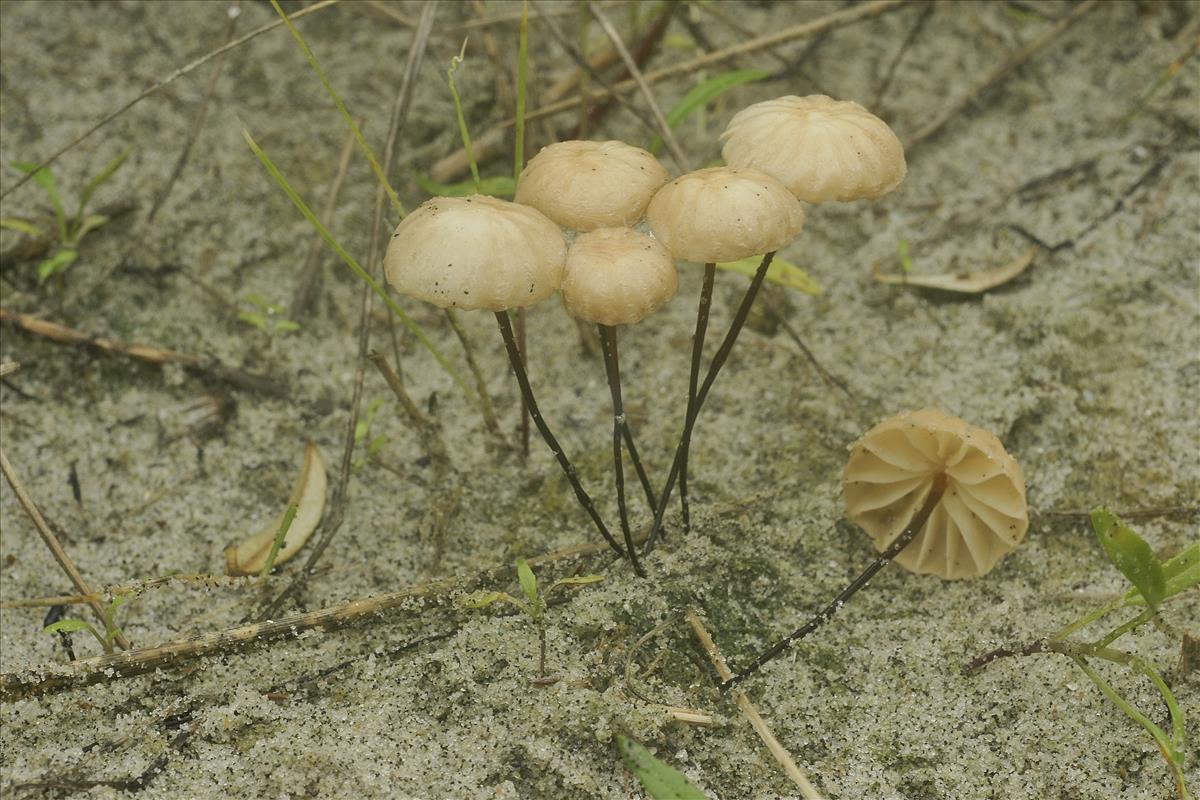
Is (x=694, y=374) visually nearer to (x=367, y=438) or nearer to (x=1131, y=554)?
(x=1131, y=554)

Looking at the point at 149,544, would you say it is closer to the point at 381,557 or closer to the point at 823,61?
the point at 381,557

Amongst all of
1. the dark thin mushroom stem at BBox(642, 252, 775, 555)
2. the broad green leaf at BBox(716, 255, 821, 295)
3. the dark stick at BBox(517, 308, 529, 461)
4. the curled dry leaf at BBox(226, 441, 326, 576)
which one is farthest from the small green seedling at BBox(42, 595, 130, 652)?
the broad green leaf at BBox(716, 255, 821, 295)

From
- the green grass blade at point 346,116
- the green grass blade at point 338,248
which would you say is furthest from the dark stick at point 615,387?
the green grass blade at point 346,116

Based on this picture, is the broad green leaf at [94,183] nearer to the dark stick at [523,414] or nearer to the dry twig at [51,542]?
the dry twig at [51,542]

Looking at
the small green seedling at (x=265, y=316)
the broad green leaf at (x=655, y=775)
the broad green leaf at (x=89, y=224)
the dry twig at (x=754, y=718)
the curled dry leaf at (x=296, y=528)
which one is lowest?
the dry twig at (x=754, y=718)

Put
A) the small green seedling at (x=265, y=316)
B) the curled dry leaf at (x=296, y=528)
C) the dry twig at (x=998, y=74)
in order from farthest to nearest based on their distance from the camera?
the dry twig at (x=998, y=74) < the small green seedling at (x=265, y=316) < the curled dry leaf at (x=296, y=528)

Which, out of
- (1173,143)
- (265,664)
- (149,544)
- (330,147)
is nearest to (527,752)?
(265,664)
